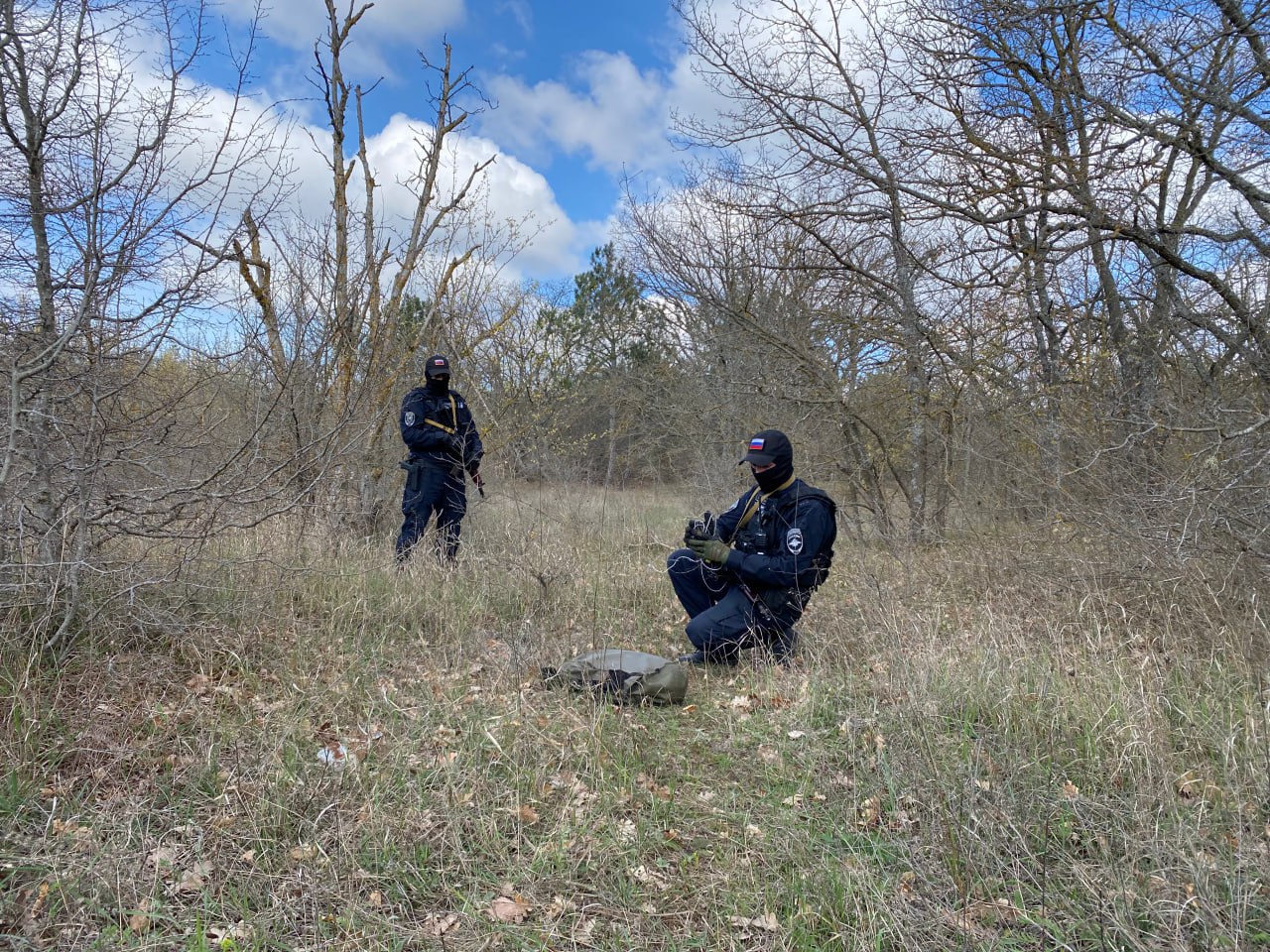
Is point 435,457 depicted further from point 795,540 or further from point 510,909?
point 510,909

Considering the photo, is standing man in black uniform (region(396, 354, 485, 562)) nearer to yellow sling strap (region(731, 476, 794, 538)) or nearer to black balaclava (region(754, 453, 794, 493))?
yellow sling strap (region(731, 476, 794, 538))

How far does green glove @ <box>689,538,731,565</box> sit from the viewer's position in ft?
14.3

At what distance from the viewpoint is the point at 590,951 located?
2.01 m

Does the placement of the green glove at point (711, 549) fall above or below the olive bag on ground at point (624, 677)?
above

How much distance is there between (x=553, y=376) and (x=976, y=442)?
483cm

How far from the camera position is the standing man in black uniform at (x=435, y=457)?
20.9 feet

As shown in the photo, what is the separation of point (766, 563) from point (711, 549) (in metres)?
0.34

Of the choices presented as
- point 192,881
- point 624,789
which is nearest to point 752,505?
point 624,789

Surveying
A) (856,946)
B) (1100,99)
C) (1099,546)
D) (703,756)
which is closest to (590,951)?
(856,946)

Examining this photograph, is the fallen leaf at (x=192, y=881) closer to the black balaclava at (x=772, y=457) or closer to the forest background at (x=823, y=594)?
the forest background at (x=823, y=594)

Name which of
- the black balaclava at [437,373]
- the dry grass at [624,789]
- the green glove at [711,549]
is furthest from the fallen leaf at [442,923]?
the black balaclava at [437,373]

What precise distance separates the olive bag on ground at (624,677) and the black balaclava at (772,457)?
1.25 m

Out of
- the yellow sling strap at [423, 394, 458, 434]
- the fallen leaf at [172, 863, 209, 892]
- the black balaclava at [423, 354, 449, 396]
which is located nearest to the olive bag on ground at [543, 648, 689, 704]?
the fallen leaf at [172, 863, 209, 892]

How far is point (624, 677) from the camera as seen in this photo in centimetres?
363
